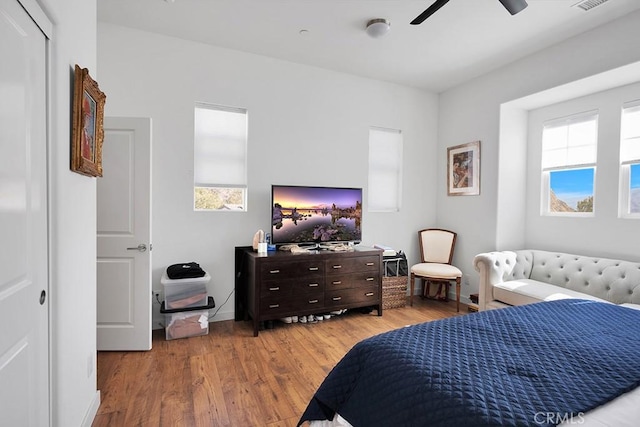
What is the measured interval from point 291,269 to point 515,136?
3207 mm

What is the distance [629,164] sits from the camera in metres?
3.17

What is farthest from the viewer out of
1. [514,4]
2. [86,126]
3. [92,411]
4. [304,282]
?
[304,282]

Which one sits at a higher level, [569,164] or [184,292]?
[569,164]

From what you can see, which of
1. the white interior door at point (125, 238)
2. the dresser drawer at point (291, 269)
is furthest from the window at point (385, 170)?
the white interior door at point (125, 238)

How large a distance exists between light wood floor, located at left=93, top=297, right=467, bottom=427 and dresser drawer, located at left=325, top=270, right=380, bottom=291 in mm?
412

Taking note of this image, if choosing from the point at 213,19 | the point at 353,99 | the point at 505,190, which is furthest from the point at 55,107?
the point at 505,190

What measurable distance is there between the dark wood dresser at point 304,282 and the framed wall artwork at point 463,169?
1.62 meters

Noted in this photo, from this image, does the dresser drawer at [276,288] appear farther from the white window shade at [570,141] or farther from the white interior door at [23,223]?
the white window shade at [570,141]

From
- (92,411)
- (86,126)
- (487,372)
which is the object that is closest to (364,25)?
(86,126)

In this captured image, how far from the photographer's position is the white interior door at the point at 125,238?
8.93 ft

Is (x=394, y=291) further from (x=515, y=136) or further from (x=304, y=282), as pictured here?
(x=515, y=136)

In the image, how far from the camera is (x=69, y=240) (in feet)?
5.01

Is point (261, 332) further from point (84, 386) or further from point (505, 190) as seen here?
point (505, 190)

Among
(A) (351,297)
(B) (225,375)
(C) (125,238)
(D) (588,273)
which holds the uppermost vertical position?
(C) (125,238)
